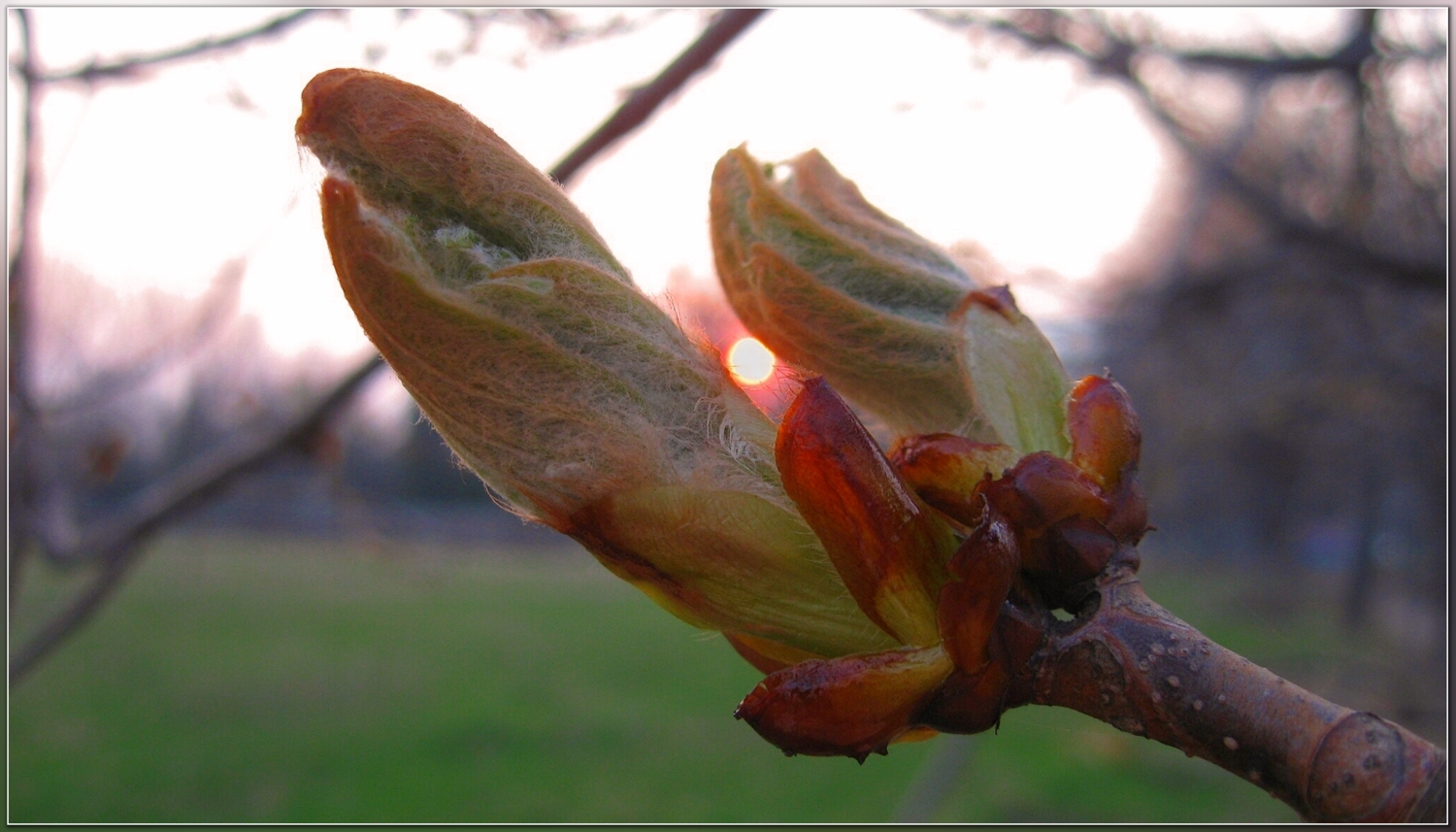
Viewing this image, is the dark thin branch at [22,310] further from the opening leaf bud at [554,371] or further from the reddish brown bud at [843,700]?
the reddish brown bud at [843,700]

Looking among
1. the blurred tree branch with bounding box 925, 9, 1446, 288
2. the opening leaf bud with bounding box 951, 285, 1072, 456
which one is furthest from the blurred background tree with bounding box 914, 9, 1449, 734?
the opening leaf bud with bounding box 951, 285, 1072, 456

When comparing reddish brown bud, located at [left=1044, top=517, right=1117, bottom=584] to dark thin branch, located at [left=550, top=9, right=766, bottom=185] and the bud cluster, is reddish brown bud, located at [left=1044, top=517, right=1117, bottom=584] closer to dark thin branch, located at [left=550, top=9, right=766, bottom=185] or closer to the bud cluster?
the bud cluster

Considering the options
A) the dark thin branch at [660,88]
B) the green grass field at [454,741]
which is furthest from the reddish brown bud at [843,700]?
the green grass field at [454,741]

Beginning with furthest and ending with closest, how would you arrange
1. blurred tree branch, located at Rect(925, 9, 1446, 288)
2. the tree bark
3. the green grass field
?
1. the green grass field
2. blurred tree branch, located at Rect(925, 9, 1446, 288)
3. the tree bark

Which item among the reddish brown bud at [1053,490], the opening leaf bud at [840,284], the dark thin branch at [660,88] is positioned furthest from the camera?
the dark thin branch at [660,88]

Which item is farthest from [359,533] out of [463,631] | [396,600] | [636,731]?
[396,600]

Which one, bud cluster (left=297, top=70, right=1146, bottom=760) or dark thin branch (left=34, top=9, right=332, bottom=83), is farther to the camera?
dark thin branch (left=34, top=9, right=332, bottom=83)
